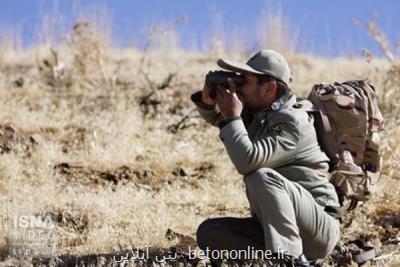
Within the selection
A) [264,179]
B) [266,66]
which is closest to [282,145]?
[264,179]

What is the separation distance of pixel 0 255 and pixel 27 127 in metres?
4.22

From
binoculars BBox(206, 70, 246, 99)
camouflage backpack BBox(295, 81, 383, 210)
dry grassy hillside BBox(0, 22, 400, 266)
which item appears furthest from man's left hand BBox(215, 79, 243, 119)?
dry grassy hillside BBox(0, 22, 400, 266)

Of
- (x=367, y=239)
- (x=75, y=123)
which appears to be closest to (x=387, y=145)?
(x=367, y=239)

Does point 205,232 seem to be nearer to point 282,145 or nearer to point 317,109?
point 282,145

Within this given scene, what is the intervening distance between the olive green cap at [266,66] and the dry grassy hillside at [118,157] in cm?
147

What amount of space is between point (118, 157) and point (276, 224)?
4.51 metres

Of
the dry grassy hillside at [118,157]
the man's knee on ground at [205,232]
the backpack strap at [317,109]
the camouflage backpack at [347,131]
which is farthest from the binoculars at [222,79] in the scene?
the dry grassy hillside at [118,157]

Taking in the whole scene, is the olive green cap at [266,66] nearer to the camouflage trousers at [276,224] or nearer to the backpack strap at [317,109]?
the backpack strap at [317,109]

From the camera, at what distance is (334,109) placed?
17.8 ft

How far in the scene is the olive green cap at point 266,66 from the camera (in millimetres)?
5266

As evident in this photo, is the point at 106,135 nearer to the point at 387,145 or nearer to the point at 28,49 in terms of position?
the point at 387,145

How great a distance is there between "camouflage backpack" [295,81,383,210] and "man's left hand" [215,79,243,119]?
52 cm

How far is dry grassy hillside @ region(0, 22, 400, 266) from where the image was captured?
701 cm

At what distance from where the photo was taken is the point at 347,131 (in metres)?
5.45
